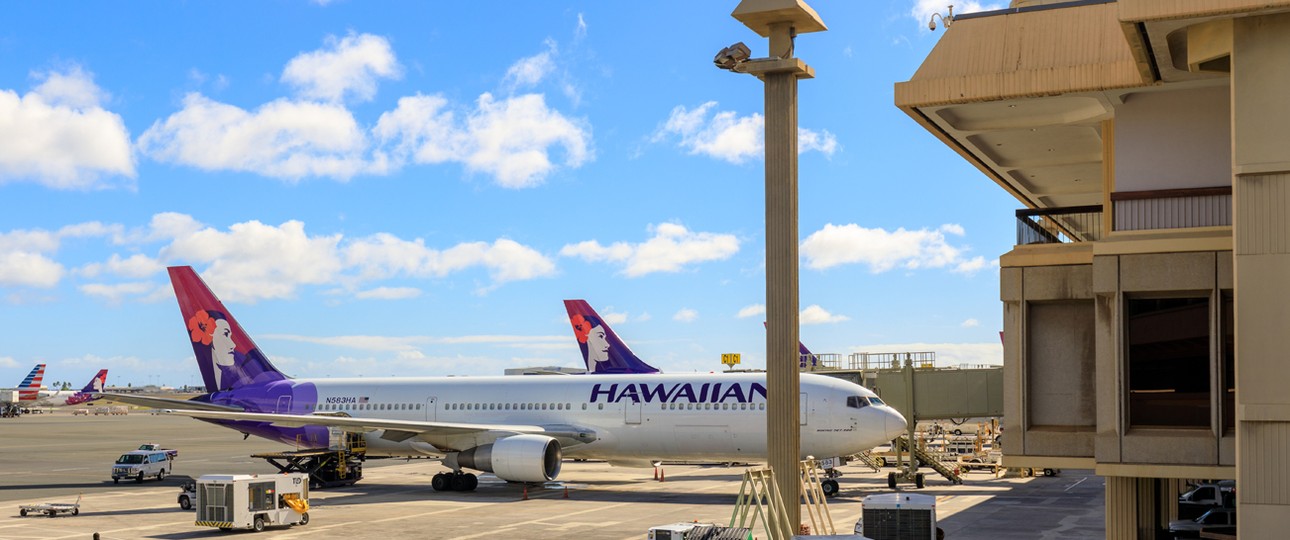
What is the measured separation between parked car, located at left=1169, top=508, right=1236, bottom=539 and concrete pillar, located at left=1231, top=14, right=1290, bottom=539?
6.12 meters

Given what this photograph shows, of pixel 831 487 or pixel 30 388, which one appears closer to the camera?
pixel 831 487

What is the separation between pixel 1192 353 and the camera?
18453mm

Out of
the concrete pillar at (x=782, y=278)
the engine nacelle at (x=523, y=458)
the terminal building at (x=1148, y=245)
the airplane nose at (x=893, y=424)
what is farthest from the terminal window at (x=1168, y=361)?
the engine nacelle at (x=523, y=458)

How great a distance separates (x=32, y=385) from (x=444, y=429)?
13372 cm

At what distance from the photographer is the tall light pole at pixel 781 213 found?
72.2 feet

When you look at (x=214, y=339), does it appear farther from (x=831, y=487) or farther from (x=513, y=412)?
(x=831, y=487)

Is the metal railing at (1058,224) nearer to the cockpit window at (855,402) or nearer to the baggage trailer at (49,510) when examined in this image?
the cockpit window at (855,402)

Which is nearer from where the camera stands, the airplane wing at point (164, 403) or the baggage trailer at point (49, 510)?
the baggage trailer at point (49, 510)

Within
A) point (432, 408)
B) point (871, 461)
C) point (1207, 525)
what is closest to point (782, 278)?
point (1207, 525)

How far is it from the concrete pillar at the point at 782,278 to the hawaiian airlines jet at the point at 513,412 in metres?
15.1

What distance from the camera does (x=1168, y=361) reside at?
61.2ft

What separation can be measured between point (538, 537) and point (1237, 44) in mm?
19144

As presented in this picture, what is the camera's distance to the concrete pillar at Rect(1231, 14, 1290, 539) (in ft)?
48.9

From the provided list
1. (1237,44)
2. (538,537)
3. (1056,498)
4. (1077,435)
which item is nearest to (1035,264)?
(1077,435)
